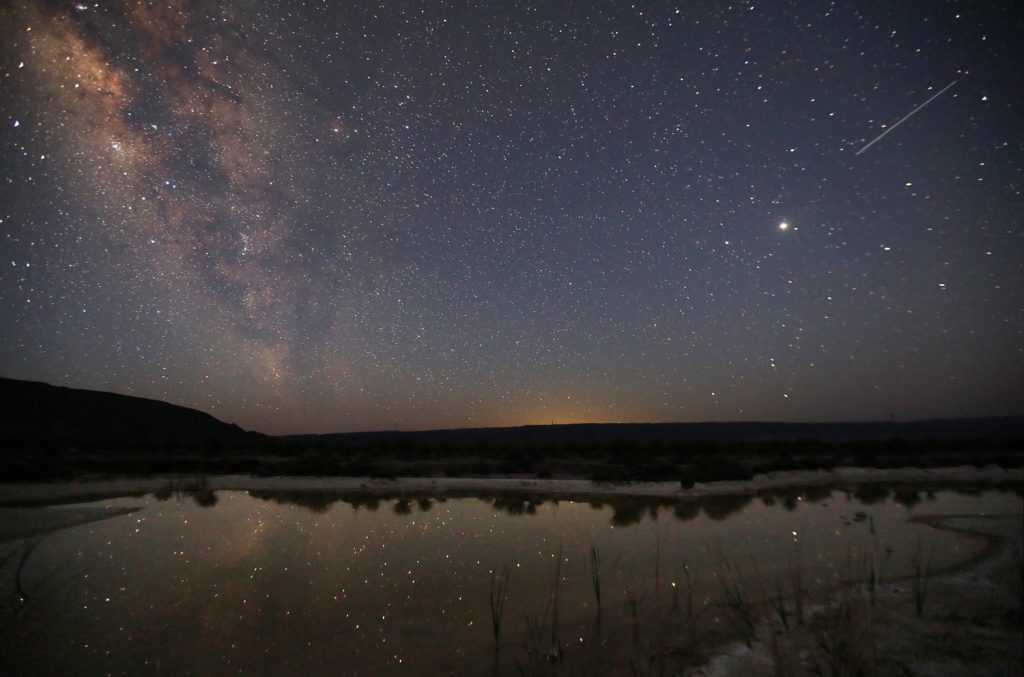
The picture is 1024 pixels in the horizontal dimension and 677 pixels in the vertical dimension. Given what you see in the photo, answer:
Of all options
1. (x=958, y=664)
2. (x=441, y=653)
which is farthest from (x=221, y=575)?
(x=958, y=664)

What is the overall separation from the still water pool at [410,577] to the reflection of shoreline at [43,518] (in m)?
0.57

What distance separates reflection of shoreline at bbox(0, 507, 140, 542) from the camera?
11547 millimetres

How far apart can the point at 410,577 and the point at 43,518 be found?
1179 centimetres

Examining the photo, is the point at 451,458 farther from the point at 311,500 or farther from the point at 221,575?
the point at 221,575

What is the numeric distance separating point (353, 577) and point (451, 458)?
2600cm

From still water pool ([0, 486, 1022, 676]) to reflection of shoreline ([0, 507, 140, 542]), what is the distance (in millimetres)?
570

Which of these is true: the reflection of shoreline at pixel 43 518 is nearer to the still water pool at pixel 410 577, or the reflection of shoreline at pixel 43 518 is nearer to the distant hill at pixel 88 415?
the still water pool at pixel 410 577

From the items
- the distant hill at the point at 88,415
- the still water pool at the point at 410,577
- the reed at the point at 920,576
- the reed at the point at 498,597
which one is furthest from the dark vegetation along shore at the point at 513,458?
the distant hill at the point at 88,415

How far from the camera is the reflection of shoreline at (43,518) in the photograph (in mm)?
11547

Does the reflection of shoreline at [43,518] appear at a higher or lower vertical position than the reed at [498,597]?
higher

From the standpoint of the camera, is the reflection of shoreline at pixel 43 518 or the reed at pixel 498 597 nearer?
the reed at pixel 498 597

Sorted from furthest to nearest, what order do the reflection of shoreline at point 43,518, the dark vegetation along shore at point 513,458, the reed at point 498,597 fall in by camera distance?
the dark vegetation along shore at point 513,458
the reflection of shoreline at point 43,518
the reed at point 498,597

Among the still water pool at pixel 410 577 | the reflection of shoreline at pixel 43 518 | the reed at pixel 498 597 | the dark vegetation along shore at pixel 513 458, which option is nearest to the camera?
the still water pool at pixel 410 577

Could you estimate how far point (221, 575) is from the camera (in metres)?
8.48
